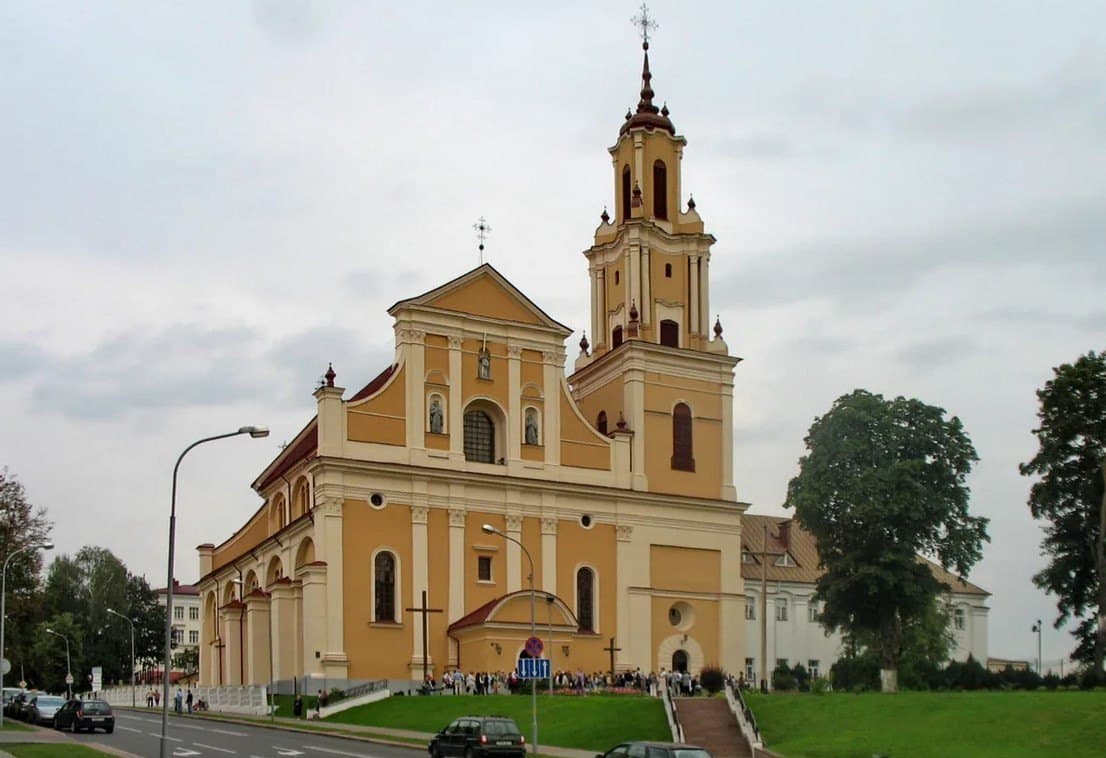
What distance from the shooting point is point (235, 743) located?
42.6 metres

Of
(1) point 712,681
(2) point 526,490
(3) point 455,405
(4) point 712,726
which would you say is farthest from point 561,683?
(4) point 712,726

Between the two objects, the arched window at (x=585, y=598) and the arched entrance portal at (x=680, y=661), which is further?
the arched entrance portal at (x=680, y=661)

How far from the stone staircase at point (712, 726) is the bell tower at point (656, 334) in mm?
26184

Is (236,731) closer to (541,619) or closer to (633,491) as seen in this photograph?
(541,619)

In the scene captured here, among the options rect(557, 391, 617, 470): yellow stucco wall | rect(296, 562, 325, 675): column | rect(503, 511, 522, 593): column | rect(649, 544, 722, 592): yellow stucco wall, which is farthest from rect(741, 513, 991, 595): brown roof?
rect(296, 562, 325, 675): column

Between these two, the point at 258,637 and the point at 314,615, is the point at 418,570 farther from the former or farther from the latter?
the point at 258,637

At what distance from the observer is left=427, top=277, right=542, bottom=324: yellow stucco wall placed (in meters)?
68.2

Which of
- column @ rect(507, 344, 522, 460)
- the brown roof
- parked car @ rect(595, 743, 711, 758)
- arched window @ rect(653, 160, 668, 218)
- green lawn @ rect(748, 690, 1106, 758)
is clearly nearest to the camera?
parked car @ rect(595, 743, 711, 758)

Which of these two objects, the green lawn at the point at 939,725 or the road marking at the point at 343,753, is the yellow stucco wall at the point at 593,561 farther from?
the road marking at the point at 343,753

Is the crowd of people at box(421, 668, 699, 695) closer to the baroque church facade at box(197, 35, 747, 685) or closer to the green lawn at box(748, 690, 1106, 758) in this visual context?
the baroque church facade at box(197, 35, 747, 685)

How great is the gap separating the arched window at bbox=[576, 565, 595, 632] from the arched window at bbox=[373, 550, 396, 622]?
9.08 metres

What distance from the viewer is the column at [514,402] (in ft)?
225

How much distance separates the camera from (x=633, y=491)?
7056cm

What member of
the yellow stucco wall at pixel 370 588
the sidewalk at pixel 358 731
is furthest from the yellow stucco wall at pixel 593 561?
the sidewalk at pixel 358 731
